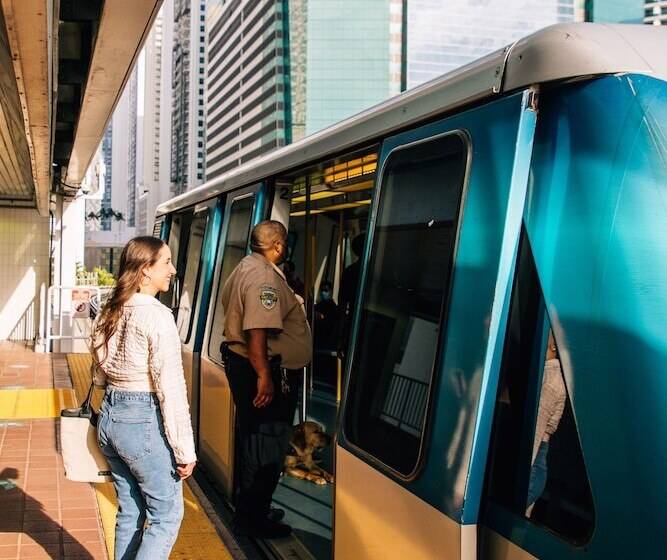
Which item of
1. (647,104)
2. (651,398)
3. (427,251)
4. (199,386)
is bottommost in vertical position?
(199,386)

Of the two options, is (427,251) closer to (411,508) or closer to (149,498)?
(411,508)

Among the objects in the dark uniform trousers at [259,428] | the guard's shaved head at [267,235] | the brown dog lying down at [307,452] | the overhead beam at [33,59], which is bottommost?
the brown dog lying down at [307,452]

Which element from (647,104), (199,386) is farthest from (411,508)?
(199,386)

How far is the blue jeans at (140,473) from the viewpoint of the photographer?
3.15 m

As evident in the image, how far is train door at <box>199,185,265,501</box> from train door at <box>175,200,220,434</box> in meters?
0.18

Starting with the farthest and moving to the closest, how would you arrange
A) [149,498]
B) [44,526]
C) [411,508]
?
[44,526]
[149,498]
[411,508]

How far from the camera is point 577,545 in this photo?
198 cm

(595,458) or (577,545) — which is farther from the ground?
(595,458)

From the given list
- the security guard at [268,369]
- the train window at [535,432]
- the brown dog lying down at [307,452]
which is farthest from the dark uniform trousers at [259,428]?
the train window at [535,432]

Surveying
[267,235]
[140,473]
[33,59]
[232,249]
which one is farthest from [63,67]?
[140,473]

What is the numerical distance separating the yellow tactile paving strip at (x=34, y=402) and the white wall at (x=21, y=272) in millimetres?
6494

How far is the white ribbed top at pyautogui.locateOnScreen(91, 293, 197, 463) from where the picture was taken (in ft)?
10.2

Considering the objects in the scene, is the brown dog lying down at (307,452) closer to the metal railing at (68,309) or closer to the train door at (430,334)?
the train door at (430,334)

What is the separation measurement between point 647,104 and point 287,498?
4035 mm
